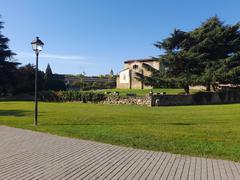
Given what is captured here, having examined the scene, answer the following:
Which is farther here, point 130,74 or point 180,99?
point 130,74

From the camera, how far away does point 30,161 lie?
8742 mm

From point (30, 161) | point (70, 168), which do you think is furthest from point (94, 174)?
point (30, 161)

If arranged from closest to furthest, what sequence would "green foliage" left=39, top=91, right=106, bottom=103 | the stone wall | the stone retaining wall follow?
the stone retaining wall < the stone wall < "green foliage" left=39, top=91, right=106, bottom=103

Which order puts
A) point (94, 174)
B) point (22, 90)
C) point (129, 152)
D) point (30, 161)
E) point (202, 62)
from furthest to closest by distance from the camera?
1. point (22, 90)
2. point (202, 62)
3. point (129, 152)
4. point (30, 161)
5. point (94, 174)

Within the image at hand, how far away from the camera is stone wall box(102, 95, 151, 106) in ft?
132

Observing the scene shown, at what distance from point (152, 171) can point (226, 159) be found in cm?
221

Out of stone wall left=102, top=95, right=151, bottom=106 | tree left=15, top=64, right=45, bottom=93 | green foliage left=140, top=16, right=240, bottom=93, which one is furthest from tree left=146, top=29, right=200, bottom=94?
tree left=15, top=64, right=45, bottom=93

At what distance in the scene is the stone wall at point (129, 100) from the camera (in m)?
40.3

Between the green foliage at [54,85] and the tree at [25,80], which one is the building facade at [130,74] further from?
the tree at [25,80]

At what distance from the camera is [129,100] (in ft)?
142

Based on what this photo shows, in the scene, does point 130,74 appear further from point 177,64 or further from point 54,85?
point 177,64

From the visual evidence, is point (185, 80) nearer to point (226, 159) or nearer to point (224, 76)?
point (224, 76)

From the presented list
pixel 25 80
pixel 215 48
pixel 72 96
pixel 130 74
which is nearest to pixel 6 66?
pixel 25 80

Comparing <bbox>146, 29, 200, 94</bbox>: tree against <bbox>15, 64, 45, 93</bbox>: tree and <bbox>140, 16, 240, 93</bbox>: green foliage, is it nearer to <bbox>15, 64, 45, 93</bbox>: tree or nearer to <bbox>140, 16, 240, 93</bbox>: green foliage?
<bbox>140, 16, 240, 93</bbox>: green foliage
